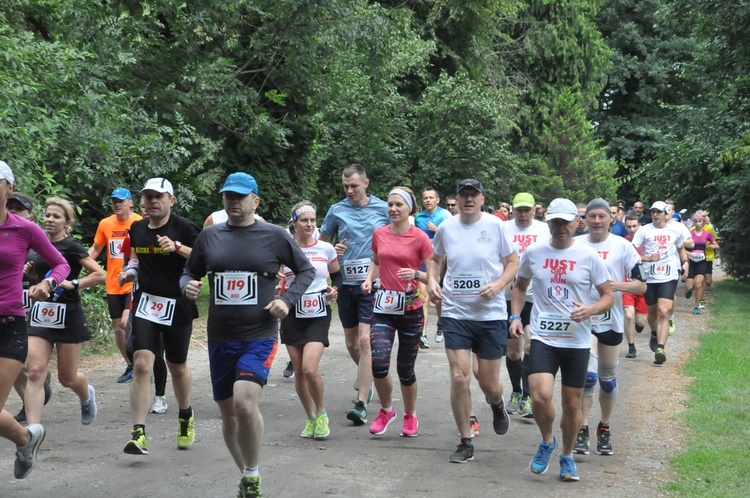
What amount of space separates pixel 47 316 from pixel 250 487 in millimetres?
2914

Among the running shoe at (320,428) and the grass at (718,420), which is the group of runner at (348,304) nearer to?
the running shoe at (320,428)

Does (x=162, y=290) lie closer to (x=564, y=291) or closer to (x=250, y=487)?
(x=250, y=487)

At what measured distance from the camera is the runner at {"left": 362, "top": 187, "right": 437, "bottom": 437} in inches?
349

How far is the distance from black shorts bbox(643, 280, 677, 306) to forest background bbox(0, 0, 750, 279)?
6357 millimetres

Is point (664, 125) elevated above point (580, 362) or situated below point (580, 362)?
above

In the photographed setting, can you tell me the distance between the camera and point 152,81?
62.4 feet

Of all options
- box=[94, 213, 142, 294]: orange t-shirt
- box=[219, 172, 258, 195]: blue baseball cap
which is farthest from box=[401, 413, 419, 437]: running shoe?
box=[94, 213, 142, 294]: orange t-shirt

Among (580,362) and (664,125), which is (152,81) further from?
(664,125)

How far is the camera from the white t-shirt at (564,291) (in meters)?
7.53

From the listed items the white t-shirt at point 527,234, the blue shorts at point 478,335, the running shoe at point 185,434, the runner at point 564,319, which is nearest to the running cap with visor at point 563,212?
the runner at point 564,319

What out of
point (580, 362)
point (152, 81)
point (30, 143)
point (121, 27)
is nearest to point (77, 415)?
point (30, 143)

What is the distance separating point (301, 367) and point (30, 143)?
521 centimetres

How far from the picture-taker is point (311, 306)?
8914 mm

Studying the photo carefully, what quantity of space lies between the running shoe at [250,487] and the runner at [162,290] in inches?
75.6
